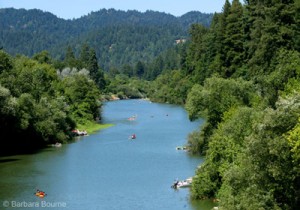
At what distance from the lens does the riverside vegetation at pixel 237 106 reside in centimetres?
2955

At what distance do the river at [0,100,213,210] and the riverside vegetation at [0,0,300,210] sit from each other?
3.00m

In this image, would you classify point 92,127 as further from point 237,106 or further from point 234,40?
point 237,106

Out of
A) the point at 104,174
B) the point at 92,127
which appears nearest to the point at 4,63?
the point at 92,127

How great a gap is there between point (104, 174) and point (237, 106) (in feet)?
41.9

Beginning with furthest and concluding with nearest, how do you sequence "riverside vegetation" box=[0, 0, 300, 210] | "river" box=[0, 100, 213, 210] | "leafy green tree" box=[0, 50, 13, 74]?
"leafy green tree" box=[0, 50, 13, 74], "river" box=[0, 100, 213, 210], "riverside vegetation" box=[0, 0, 300, 210]

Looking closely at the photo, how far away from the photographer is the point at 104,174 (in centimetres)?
5231

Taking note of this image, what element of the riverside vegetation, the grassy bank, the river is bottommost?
the grassy bank

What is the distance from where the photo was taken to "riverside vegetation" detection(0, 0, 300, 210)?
96.9ft

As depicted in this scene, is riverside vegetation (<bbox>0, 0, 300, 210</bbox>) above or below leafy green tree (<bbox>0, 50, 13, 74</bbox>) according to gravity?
below

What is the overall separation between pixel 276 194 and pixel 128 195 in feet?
53.0

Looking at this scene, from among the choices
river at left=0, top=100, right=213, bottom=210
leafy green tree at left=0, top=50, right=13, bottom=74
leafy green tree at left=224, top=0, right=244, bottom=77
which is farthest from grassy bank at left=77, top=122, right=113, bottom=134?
leafy green tree at left=224, top=0, right=244, bottom=77

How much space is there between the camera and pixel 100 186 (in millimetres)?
47344

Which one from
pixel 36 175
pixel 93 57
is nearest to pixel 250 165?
pixel 36 175

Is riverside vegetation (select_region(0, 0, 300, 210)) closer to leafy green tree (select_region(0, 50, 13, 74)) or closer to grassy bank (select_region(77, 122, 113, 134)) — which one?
leafy green tree (select_region(0, 50, 13, 74))
